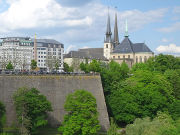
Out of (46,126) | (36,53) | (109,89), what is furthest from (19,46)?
(46,126)

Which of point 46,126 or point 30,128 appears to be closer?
point 30,128

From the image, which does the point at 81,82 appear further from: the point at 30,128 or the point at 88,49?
the point at 88,49

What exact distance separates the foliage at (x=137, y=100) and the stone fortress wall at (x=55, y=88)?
244 cm

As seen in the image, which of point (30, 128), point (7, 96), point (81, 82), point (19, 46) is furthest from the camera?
point (19, 46)

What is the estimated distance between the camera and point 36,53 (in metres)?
128

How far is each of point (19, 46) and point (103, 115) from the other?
284 feet

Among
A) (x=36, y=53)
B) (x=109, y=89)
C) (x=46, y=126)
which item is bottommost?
(x=46, y=126)

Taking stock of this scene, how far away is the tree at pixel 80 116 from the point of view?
3472 centimetres

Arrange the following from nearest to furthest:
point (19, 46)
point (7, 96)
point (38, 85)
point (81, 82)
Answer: point (7, 96) → point (38, 85) → point (81, 82) → point (19, 46)

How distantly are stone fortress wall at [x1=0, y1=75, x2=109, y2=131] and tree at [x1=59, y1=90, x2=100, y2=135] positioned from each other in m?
5.67

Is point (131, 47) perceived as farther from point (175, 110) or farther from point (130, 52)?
point (175, 110)

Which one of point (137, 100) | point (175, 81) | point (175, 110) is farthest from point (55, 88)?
point (175, 81)

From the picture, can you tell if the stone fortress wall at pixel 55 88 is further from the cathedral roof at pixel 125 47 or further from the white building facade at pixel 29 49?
the cathedral roof at pixel 125 47

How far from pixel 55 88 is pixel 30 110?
365 inches
